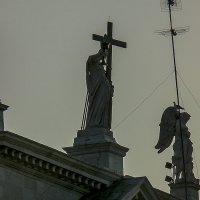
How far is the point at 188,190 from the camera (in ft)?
164

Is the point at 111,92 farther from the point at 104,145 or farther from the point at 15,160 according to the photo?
the point at 15,160

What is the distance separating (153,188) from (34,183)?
4817 millimetres

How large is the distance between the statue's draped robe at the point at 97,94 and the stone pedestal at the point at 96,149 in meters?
0.41

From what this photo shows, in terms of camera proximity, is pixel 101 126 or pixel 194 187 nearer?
pixel 101 126

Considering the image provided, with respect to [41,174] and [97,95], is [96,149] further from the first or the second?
[41,174]

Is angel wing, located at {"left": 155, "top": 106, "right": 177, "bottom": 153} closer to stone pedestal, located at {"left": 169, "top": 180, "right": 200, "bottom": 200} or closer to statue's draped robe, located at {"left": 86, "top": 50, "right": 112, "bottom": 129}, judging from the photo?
stone pedestal, located at {"left": 169, "top": 180, "right": 200, "bottom": 200}

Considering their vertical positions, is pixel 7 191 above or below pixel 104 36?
below

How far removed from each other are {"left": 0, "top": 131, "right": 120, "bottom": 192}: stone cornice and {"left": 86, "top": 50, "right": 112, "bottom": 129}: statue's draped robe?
226 cm

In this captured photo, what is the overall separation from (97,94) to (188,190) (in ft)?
25.3

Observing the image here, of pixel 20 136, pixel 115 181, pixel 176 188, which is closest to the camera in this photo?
pixel 20 136

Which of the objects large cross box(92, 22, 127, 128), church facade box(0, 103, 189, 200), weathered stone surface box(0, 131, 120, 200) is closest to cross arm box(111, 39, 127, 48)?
large cross box(92, 22, 127, 128)

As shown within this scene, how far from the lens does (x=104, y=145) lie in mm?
43344

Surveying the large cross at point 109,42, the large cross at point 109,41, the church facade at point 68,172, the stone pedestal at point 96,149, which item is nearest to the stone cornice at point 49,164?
the church facade at point 68,172

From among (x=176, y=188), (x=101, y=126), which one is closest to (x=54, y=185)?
(x=101, y=126)
